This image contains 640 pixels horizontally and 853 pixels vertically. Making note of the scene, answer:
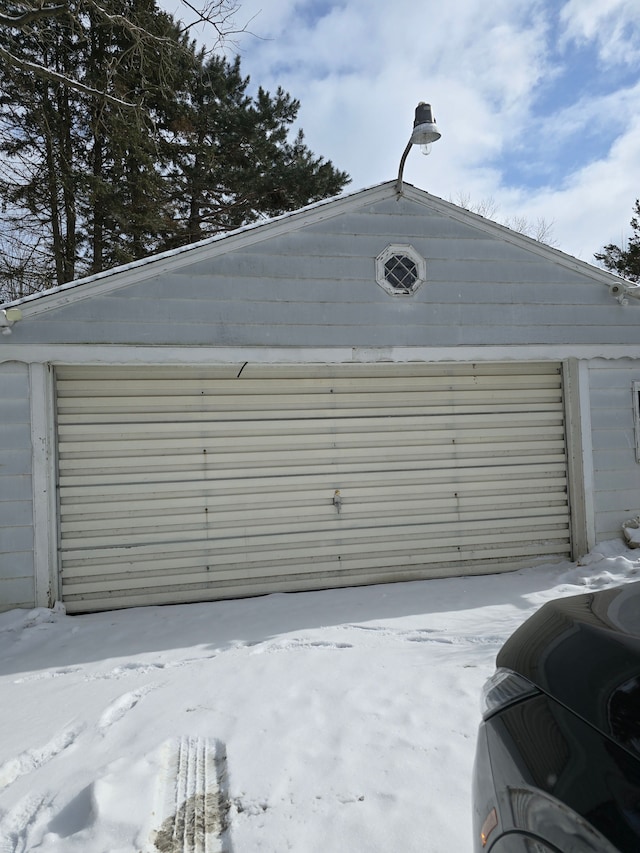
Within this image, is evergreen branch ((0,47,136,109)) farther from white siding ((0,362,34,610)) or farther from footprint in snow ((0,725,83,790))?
footprint in snow ((0,725,83,790))

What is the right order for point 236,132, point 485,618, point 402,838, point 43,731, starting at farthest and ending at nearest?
1. point 236,132
2. point 485,618
3. point 43,731
4. point 402,838

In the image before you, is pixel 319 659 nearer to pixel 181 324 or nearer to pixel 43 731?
pixel 43 731

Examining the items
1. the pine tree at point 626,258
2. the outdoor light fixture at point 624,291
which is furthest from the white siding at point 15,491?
the pine tree at point 626,258

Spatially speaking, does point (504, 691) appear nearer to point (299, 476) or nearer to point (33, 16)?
point (299, 476)

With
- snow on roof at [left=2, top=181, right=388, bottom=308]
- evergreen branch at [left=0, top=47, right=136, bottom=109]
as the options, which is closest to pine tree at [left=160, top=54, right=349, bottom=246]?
evergreen branch at [left=0, top=47, right=136, bottom=109]

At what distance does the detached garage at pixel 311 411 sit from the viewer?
5262 millimetres

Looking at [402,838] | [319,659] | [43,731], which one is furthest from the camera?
[319,659]

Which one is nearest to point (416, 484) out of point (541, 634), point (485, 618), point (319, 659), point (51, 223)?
point (485, 618)

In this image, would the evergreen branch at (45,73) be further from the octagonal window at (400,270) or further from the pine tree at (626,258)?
the pine tree at (626,258)

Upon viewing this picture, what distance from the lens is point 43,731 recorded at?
123 inches

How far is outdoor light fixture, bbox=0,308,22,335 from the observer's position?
16.2 feet

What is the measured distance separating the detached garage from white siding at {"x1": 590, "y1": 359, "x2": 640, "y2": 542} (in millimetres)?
50

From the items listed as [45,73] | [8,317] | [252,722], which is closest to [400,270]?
[8,317]

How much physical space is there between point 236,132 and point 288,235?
9.69 m
